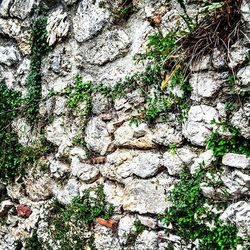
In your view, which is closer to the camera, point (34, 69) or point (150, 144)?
point (150, 144)

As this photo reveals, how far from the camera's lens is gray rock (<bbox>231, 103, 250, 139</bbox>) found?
6.65 feet

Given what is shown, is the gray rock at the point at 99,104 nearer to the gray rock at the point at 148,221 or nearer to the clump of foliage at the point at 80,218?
the clump of foliage at the point at 80,218

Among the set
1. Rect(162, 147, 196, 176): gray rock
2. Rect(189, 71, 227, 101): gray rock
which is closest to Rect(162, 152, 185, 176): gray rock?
Rect(162, 147, 196, 176): gray rock

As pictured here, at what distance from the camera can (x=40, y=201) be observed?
10.4 feet

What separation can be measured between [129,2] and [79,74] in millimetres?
704

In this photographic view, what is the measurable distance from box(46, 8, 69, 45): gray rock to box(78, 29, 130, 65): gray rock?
11.4 inches

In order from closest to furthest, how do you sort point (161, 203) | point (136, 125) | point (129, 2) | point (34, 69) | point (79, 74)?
point (161, 203) < point (136, 125) < point (129, 2) < point (79, 74) < point (34, 69)

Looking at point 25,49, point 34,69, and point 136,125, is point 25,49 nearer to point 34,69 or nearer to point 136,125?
point 34,69

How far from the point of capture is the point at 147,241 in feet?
7.85

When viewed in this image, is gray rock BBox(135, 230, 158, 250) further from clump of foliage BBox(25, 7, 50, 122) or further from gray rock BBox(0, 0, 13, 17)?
gray rock BBox(0, 0, 13, 17)

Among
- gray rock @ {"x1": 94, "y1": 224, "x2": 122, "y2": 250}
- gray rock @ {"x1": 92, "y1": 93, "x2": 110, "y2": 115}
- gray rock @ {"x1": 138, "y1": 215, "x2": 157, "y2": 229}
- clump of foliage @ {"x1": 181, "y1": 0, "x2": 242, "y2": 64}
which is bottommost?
gray rock @ {"x1": 94, "y1": 224, "x2": 122, "y2": 250}

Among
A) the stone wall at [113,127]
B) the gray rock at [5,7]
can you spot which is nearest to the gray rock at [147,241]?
the stone wall at [113,127]

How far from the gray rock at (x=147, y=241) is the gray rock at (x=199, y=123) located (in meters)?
0.67

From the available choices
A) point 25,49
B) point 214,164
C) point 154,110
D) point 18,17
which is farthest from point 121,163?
point 18,17
